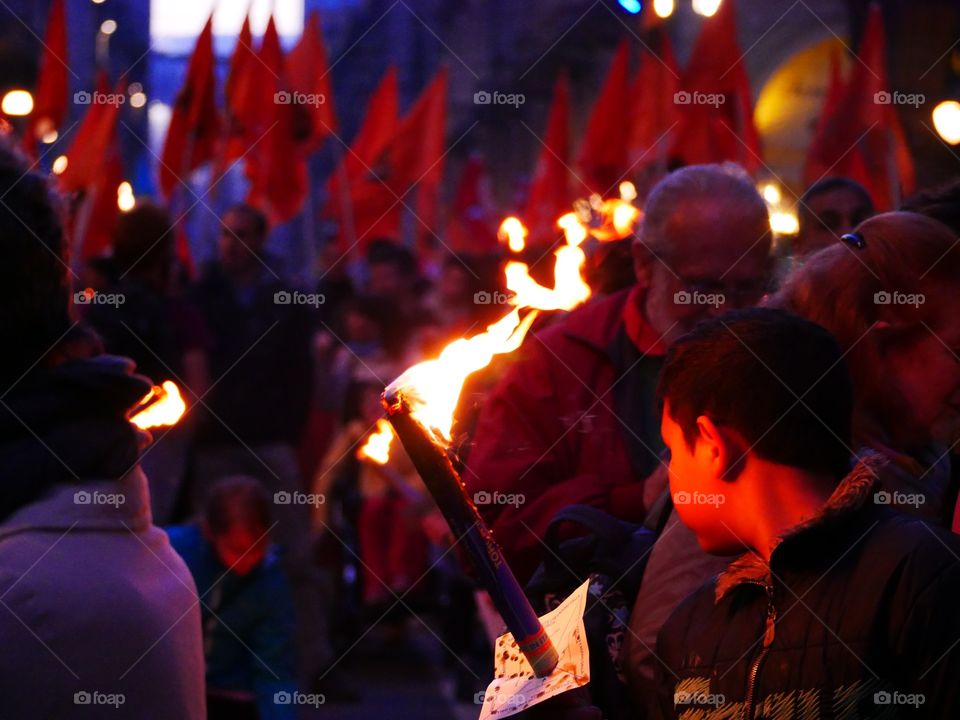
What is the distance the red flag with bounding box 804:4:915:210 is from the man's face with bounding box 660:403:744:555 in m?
7.27

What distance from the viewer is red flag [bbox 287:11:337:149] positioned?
39.8 feet

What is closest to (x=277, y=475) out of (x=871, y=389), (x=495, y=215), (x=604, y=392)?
(x=604, y=392)

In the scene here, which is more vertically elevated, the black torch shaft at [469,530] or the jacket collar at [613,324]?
the jacket collar at [613,324]

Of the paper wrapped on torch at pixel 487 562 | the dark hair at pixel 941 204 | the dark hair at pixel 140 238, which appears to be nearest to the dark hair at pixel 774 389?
the paper wrapped on torch at pixel 487 562

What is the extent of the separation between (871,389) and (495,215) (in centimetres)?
1464

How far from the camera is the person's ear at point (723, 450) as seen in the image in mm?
2686

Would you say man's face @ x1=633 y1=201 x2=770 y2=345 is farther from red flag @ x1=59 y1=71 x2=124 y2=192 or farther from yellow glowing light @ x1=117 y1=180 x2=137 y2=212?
red flag @ x1=59 y1=71 x2=124 y2=192

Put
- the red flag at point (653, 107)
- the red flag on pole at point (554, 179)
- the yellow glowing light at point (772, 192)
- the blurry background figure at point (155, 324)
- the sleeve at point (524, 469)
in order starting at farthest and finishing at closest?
the red flag on pole at point (554, 179) < the yellow glowing light at point (772, 192) < the red flag at point (653, 107) < the blurry background figure at point (155, 324) < the sleeve at point (524, 469)

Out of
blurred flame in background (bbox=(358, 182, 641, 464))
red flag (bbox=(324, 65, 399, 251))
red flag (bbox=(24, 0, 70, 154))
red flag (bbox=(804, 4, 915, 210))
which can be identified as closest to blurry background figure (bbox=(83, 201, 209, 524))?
blurred flame in background (bbox=(358, 182, 641, 464))

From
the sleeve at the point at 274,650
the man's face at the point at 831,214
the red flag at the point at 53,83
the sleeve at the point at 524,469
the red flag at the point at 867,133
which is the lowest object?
the sleeve at the point at 274,650

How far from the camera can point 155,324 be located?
6.81 meters

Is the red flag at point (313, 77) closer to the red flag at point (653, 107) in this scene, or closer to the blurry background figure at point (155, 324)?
the red flag at point (653, 107)

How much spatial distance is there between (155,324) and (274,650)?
5.36 ft

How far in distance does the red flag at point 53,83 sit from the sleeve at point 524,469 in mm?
9480
